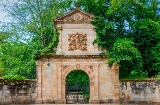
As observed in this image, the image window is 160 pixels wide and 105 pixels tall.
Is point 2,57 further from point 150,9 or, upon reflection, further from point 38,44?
point 150,9

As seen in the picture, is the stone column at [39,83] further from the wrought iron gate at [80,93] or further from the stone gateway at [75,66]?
the wrought iron gate at [80,93]

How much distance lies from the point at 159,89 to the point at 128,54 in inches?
150

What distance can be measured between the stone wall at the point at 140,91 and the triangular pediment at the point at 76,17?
20.6 ft

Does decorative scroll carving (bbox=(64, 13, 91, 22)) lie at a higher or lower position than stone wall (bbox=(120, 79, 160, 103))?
higher

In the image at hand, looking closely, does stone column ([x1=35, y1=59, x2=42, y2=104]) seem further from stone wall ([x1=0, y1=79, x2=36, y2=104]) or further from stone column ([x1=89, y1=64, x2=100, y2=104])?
stone column ([x1=89, y1=64, x2=100, y2=104])

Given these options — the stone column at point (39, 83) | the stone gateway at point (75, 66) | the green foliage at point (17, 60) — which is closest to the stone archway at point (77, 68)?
the stone gateway at point (75, 66)

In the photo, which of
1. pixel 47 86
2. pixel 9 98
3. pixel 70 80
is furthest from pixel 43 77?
pixel 70 80

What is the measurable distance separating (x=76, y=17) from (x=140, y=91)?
8291mm

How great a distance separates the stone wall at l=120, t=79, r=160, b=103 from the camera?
957 inches

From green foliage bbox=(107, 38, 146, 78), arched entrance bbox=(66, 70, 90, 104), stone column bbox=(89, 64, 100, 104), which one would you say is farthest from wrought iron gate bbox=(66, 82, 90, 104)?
green foliage bbox=(107, 38, 146, 78)

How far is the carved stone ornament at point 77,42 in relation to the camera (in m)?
25.6

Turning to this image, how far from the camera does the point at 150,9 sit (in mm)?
27688

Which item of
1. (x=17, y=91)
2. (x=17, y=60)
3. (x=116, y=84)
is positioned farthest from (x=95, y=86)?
(x=17, y=60)

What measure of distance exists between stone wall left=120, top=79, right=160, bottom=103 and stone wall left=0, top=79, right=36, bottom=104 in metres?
7.64
